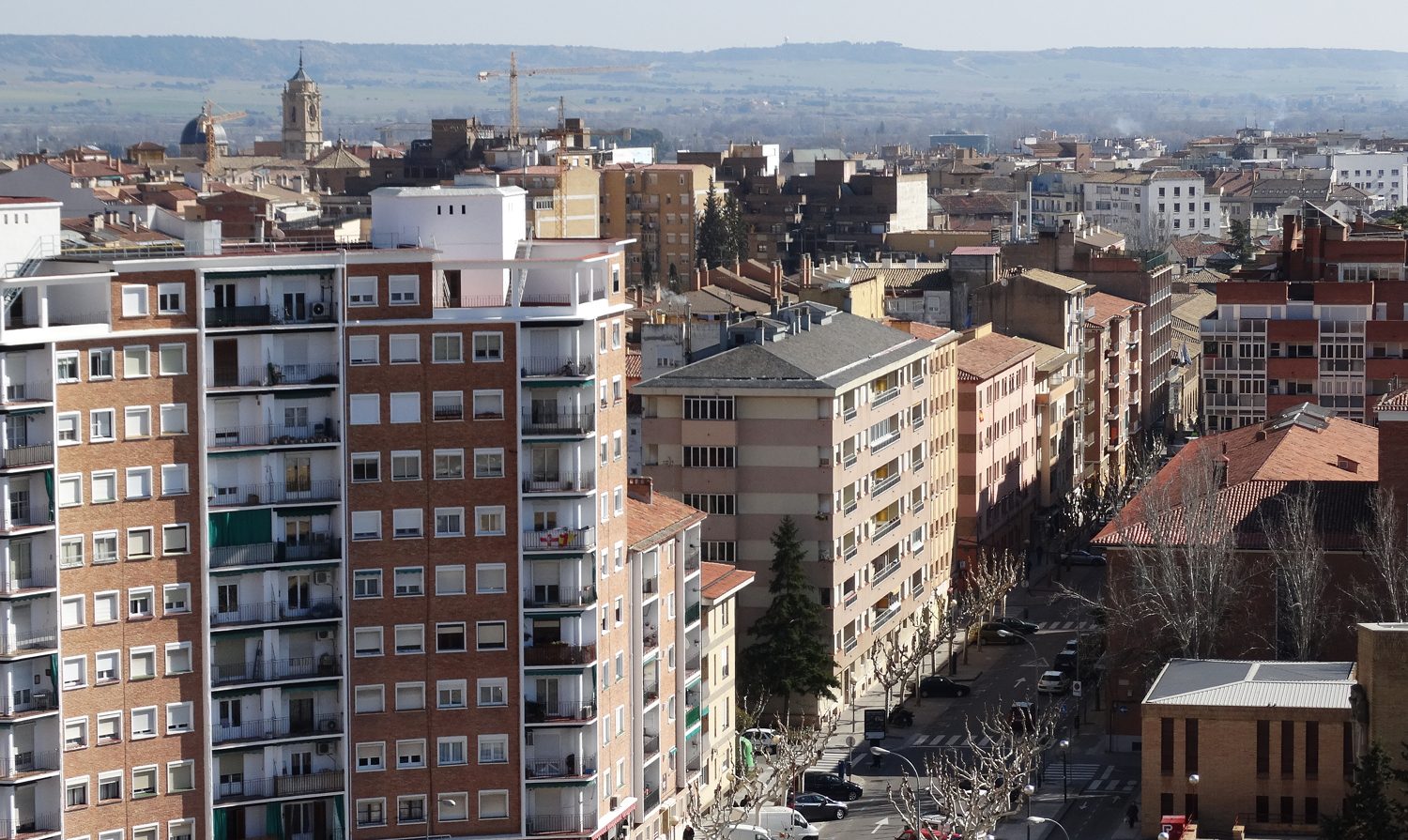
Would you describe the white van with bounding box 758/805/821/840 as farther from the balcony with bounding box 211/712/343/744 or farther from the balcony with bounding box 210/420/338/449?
the balcony with bounding box 210/420/338/449

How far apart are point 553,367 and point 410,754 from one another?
26.1 feet

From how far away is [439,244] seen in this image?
55.3 m

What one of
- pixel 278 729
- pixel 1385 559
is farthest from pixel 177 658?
pixel 1385 559

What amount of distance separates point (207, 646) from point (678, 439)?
22.4 meters

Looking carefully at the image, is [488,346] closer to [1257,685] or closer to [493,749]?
[493,749]

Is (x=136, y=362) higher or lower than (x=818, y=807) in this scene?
higher

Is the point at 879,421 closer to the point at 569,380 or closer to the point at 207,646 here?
the point at 569,380

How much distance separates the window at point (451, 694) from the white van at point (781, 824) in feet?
29.3

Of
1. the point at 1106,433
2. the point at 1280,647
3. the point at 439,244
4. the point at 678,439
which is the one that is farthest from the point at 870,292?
the point at 439,244

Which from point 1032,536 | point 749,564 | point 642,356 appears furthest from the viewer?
point 1032,536

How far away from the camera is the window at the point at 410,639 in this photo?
53812 millimetres

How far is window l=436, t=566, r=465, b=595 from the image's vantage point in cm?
5397

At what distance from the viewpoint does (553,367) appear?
54.4 meters

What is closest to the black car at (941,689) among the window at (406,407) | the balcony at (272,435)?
the window at (406,407)
